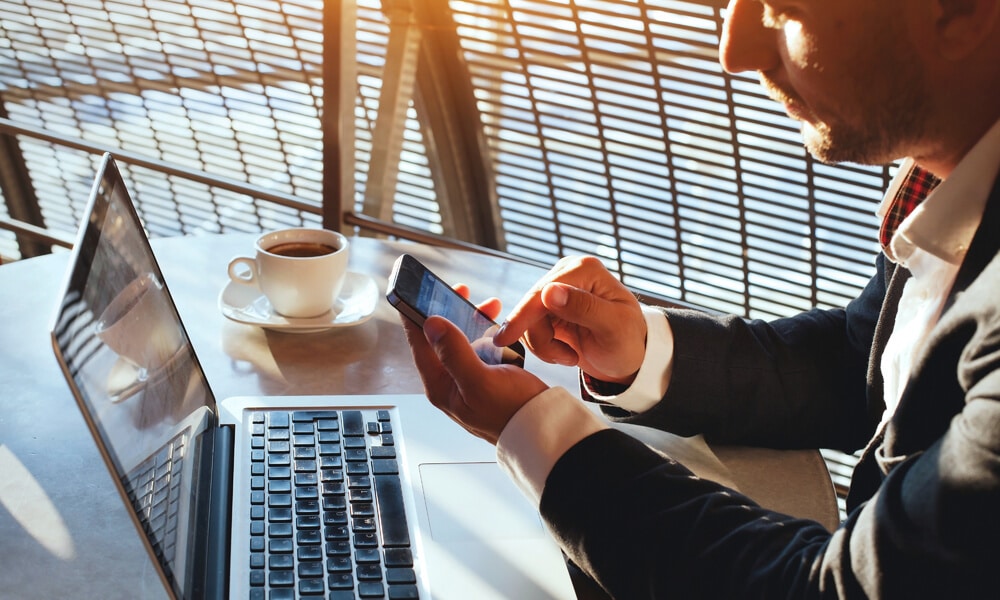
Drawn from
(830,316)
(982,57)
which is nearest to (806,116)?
(982,57)

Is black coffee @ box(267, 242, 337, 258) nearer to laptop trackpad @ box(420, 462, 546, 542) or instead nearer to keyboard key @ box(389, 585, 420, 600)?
laptop trackpad @ box(420, 462, 546, 542)

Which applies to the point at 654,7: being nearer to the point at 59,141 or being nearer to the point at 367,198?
the point at 367,198

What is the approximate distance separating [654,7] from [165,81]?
9.96ft

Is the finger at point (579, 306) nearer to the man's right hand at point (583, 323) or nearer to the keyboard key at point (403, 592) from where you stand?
the man's right hand at point (583, 323)

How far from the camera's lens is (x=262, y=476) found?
971mm

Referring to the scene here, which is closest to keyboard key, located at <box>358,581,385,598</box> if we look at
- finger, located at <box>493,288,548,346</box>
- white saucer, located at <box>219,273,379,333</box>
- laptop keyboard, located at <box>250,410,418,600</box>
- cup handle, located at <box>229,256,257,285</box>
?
laptop keyboard, located at <box>250,410,418,600</box>

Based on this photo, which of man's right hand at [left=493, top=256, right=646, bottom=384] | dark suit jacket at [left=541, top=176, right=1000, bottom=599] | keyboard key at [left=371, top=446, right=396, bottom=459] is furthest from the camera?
man's right hand at [left=493, top=256, right=646, bottom=384]

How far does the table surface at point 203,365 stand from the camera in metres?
0.86

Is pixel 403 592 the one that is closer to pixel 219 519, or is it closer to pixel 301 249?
pixel 219 519

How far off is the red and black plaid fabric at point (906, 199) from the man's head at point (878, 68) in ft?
0.60

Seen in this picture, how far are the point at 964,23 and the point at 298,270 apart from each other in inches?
34.6

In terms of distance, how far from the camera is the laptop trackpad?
93 cm

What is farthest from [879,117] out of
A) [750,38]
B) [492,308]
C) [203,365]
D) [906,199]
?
[203,365]

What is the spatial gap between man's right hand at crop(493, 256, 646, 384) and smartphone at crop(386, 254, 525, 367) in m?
0.02
